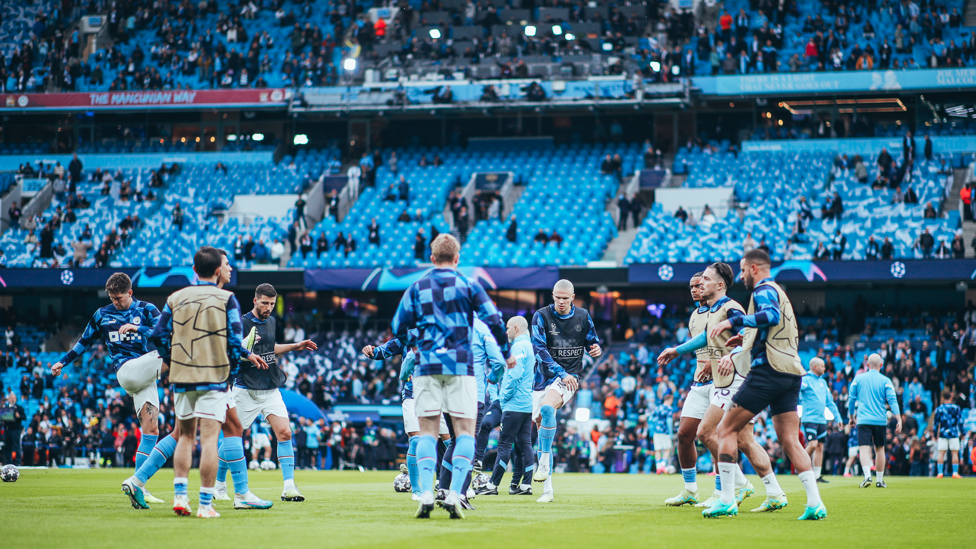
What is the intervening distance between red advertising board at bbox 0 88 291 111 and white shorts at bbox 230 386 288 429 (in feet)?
104

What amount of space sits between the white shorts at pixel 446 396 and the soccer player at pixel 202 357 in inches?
66.9

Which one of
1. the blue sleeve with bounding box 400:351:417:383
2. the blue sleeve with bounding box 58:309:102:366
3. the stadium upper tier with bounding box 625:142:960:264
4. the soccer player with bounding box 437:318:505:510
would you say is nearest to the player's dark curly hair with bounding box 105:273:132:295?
the blue sleeve with bounding box 58:309:102:366

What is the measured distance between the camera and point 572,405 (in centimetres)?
2830

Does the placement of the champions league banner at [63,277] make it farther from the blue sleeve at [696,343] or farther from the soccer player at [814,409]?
the blue sleeve at [696,343]

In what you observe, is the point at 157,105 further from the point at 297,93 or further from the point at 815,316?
the point at 815,316

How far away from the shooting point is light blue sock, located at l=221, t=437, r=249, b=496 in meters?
10.0

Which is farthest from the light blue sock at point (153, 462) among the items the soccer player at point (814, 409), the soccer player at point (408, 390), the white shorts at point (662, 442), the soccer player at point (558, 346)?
the white shorts at point (662, 442)

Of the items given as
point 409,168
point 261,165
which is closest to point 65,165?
point 261,165

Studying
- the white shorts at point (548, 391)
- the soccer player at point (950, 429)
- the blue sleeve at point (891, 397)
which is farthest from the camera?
the soccer player at point (950, 429)

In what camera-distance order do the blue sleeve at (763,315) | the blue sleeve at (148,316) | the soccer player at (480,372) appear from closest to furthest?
the blue sleeve at (763,315) < the soccer player at (480,372) < the blue sleeve at (148,316)

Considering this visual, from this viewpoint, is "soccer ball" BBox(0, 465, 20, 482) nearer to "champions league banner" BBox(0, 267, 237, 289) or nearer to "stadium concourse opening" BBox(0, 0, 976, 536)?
"stadium concourse opening" BBox(0, 0, 976, 536)

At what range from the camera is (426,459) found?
853 centimetres

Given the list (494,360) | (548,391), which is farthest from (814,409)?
(494,360)

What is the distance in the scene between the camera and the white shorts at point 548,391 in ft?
40.7
